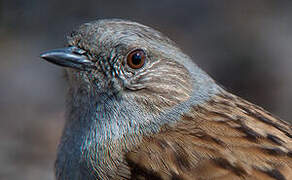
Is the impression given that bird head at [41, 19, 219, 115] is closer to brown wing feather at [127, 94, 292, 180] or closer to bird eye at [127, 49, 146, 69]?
bird eye at [127, 49, 146, 69]

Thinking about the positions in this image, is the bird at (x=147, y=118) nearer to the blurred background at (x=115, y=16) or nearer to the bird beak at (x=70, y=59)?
the bird beak at (x=70, y=59)

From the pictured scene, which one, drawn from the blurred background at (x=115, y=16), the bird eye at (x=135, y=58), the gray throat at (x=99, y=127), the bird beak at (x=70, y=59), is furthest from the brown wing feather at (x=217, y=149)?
the blurred background at (x=115, y=16)

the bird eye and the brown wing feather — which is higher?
the bird eye

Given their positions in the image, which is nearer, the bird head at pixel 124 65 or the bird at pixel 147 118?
the bird at pixel 147 118

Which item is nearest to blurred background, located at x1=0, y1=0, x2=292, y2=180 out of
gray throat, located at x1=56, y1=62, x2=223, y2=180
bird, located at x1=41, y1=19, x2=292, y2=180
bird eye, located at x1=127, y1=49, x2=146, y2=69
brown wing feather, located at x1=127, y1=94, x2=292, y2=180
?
gray throat, located at x1=56, y1=62, x2=223, y2=180

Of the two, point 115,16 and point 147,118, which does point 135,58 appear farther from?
point 115,16

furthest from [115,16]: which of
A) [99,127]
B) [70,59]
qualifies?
[99,127]
